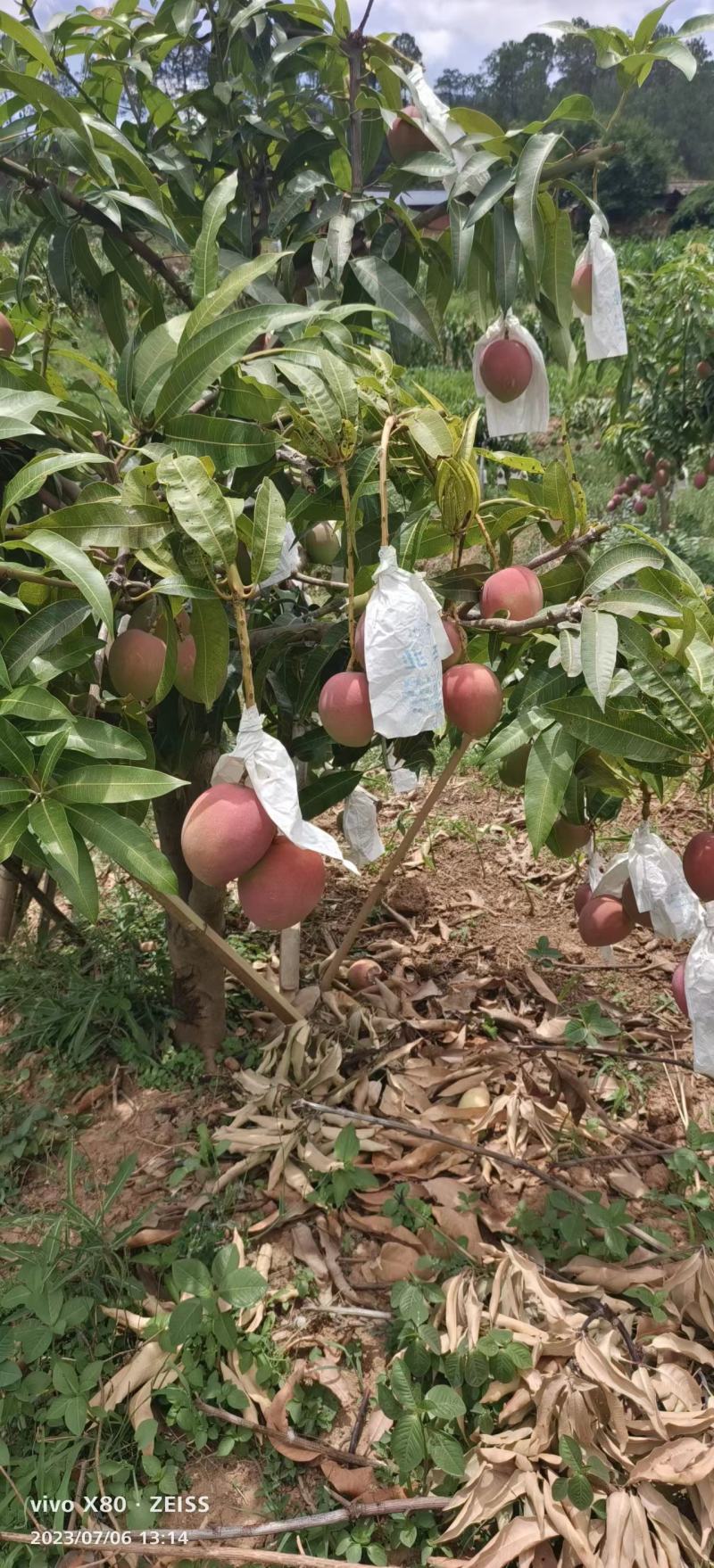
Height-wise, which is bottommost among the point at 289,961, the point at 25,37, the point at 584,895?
the point at 289,961

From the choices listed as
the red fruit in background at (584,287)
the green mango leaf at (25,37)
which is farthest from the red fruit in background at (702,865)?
the green mango leaf at (25,37)

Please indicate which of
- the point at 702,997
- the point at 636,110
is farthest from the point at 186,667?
the point at 636,110

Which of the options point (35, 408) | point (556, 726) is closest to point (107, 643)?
point (35, 408)

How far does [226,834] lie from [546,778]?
374mm

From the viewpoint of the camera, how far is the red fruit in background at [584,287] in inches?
50.6

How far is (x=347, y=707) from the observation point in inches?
33.6

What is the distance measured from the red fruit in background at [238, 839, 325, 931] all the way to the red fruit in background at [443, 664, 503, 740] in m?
0.22

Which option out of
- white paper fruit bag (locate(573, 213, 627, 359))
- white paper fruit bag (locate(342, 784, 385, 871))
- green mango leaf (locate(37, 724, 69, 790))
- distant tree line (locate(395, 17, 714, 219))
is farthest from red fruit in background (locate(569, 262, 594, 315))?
distant tree line (locate(395, 17, 714, 219))

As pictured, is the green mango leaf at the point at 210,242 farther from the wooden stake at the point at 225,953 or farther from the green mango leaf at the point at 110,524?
the wooden stake at the point at 225,953

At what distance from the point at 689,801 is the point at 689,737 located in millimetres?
1701

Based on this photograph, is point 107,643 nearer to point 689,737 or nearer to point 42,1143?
point 689,737

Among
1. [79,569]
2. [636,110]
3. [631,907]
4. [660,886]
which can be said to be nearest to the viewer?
[79,569]

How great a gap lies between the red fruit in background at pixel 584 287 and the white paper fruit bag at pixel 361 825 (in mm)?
A: 740

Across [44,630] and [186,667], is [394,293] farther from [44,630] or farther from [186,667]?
[44,630]
